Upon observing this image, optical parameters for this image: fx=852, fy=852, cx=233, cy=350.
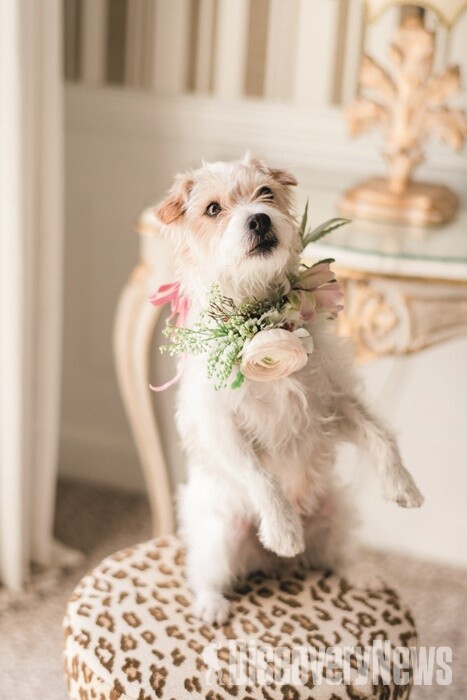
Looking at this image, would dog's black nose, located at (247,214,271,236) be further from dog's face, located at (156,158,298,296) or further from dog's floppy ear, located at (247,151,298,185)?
dog's floppy ear, located at (247,151,298,185)

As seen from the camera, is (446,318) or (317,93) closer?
(446,318)

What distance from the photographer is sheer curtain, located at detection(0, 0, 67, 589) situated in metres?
1.85

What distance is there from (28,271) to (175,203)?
92 cm

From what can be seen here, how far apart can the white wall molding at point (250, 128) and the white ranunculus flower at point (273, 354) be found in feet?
3.84

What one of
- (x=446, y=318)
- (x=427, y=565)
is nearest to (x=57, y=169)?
(x=446, y=318)

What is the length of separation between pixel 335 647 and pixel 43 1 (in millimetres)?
1496

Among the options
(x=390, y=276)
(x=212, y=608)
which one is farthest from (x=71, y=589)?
(x=390, y=276)

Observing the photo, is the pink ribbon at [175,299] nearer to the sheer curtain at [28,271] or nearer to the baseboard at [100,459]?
the sheer curtain at [28,271]

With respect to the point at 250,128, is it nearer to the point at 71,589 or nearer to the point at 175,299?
the point at 175,299

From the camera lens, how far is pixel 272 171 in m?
1.18

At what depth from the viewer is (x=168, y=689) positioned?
3.78ft

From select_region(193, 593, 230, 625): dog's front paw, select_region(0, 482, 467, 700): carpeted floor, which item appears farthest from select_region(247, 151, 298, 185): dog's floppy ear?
select_region(0, 482, 467, 700): carpeted floor

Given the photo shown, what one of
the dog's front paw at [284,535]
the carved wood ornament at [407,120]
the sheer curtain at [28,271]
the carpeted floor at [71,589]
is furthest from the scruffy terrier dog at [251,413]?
the sheer curtain at [28,271]

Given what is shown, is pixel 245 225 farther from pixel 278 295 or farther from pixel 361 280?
pixel 361 280
